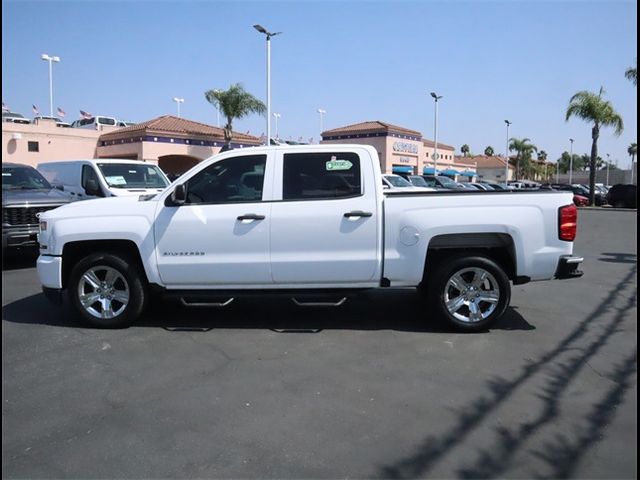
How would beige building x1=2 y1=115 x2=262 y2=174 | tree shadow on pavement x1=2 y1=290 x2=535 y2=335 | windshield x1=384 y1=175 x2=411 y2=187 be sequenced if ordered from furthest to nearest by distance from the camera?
beige building x1=2 y1=115 x2=262 y2=174, windshield x1=384 y1=175 x2=411 y2=187, tree shadow on pavement x1=2 y1=290 x2=535 y2=335

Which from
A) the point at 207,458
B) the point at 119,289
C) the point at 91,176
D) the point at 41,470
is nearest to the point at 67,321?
the point at 119,289

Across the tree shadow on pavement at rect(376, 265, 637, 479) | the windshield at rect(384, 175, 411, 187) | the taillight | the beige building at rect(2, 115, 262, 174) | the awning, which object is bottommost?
the tree shadow on pavement at rect(376, 265, 637, 479)

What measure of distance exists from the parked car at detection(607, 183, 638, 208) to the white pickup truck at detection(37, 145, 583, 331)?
33973 millimetres

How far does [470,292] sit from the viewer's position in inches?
224

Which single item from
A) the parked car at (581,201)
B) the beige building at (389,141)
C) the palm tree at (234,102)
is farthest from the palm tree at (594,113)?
the palm tree at (234,102)

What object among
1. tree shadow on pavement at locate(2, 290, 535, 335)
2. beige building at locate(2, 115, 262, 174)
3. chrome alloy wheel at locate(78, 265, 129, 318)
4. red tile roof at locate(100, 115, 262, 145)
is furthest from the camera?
red tile roof at locate(100, 115, 262, 145)

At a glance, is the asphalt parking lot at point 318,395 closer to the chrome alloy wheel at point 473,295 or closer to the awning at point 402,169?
the chrome alloy wheel at point 473,295

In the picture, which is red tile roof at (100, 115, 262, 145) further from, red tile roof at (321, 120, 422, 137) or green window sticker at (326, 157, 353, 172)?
green window sticker at (326, 157, 353, 172)

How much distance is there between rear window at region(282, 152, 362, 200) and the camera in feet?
18.6

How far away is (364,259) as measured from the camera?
18.2ft

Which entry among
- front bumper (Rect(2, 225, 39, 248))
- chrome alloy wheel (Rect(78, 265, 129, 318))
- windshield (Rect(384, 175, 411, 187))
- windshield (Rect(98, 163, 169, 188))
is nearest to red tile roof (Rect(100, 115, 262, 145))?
windshield (Rect(384, 175, 411, 187))

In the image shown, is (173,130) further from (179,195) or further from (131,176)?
(179,195)

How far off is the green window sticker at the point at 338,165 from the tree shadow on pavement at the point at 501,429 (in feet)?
8.57

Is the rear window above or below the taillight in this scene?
above
